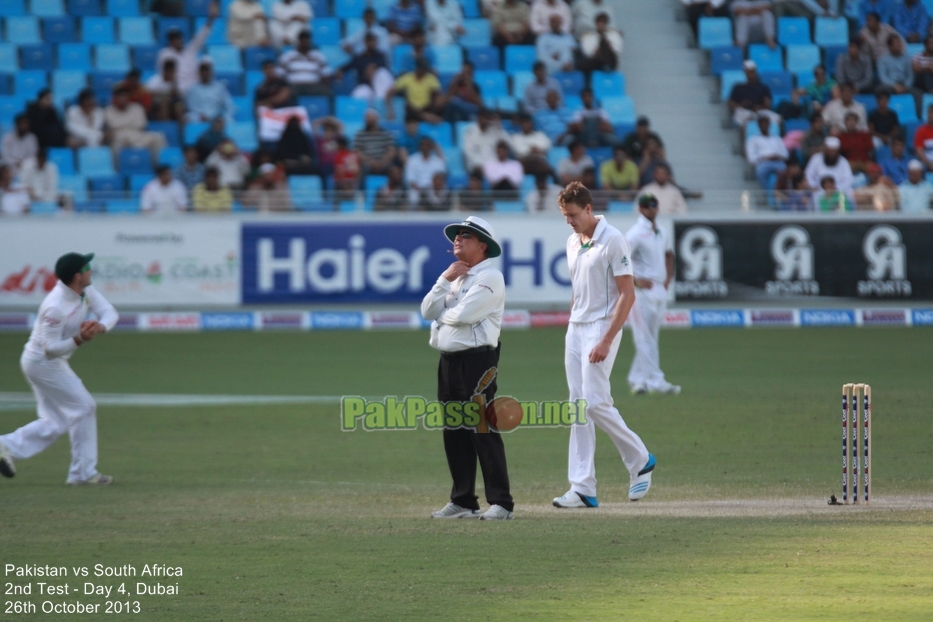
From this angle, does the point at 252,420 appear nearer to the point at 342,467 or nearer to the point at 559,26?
the point at 342,467

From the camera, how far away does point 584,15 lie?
28719 millimetres

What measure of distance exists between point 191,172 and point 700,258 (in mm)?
9089

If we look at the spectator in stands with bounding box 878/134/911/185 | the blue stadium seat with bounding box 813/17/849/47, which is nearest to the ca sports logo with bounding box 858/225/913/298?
the spectator in stands with bounding box 878/134/911/185

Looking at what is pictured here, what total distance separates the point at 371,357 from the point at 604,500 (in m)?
10.6

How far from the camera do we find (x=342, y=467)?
11.3 meters

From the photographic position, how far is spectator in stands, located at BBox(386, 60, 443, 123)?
85.9 ft

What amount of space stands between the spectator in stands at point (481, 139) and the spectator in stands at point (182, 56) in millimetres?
5352

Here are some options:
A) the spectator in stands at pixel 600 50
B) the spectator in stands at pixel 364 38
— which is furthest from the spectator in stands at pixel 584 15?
the spectator in stands at pixel 364 38

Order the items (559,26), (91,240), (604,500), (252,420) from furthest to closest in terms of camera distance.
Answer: (559,26) → (91,240) → (252,420) → (604,500)

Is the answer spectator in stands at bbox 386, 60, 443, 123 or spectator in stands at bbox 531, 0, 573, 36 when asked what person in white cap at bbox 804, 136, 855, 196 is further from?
spectator in stands at bbox 386, 60, 443, 123

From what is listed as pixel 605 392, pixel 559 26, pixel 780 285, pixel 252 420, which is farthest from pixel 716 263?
pixel 605 392

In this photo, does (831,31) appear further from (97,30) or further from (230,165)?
(97,30)

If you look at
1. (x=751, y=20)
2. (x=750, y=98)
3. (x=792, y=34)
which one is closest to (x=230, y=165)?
(x=750, y=98)

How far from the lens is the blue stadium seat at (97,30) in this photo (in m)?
27.4
